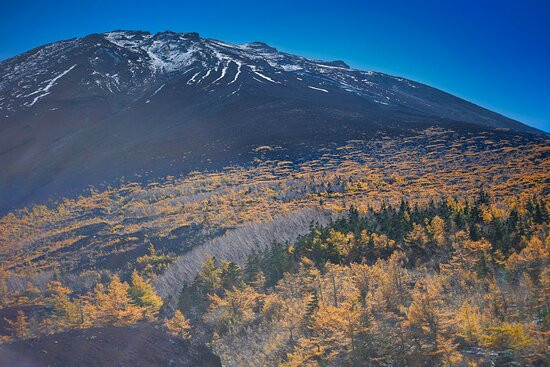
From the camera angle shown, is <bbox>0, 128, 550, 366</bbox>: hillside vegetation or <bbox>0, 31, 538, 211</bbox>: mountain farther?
<bbox>0, 31, 538, 211</bbox>: mountain

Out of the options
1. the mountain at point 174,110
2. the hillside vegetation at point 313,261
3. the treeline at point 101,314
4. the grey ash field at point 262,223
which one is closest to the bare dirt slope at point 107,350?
the grey ash field at point 262,223

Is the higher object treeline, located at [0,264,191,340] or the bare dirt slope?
the bare dirt slope

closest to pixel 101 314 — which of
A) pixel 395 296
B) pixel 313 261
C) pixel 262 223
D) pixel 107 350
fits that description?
pixel 107 350

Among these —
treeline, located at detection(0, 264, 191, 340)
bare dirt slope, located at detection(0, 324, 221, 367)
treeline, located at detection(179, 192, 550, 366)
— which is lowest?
treeline, located at detection(0, 264, 191, 340)

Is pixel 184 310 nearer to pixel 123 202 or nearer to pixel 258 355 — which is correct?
pixel 258 355

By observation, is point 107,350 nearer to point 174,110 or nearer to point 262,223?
point 262,223

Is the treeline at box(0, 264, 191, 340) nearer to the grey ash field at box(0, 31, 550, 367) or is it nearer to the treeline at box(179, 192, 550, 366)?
the grey ash field at box(0, 31, 550, 367)

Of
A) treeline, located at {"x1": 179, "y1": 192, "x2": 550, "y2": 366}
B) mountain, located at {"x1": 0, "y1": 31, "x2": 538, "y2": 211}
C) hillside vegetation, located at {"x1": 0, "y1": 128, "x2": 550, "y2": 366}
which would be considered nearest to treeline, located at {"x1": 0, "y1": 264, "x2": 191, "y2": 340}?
hillside vegetation, located at {"x1": 0, "y1": 128, "x2": 550, "y2": 366}

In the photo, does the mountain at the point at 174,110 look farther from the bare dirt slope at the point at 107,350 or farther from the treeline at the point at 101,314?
the bare dirt slope at the point at 107,350
